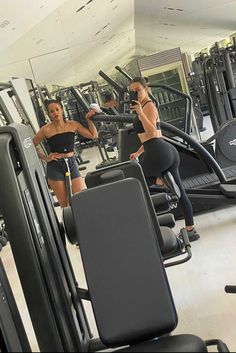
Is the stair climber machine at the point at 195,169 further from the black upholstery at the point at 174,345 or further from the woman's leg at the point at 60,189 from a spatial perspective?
the black upholstery at the point at 174,345

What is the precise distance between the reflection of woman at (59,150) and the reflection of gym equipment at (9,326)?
9.20 feet

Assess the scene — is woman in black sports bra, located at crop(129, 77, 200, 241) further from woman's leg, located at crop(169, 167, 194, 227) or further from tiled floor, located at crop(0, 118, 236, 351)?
tiled floor, located at crop(0, 118, 236, 351)

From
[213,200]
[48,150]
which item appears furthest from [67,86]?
[213,200]

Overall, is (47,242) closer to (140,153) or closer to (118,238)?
(118,238)

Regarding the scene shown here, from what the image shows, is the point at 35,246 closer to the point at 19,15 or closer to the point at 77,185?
the point at 77,185

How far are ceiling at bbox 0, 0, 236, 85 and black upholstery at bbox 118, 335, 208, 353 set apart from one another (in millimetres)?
4441

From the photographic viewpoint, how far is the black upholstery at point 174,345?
49.6 inches

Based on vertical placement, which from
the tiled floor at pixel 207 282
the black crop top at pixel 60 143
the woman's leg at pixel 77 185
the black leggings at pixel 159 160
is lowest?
the tiled floor at pixel 207 282

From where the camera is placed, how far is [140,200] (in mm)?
1487

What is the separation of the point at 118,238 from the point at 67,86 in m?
4.95

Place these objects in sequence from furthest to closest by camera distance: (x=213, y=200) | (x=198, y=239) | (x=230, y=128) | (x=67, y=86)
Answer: (x=67, y=86), (x=230, y=128), (x=213, y=200), (x=198, y=239)

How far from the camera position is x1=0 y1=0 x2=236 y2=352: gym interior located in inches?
55.9

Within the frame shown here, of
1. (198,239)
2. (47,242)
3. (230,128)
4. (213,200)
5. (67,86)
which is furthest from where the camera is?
(67,86)

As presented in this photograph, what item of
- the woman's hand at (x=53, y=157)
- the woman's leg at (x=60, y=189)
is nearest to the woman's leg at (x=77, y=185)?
the woman's leg at (x=60, y=189)
